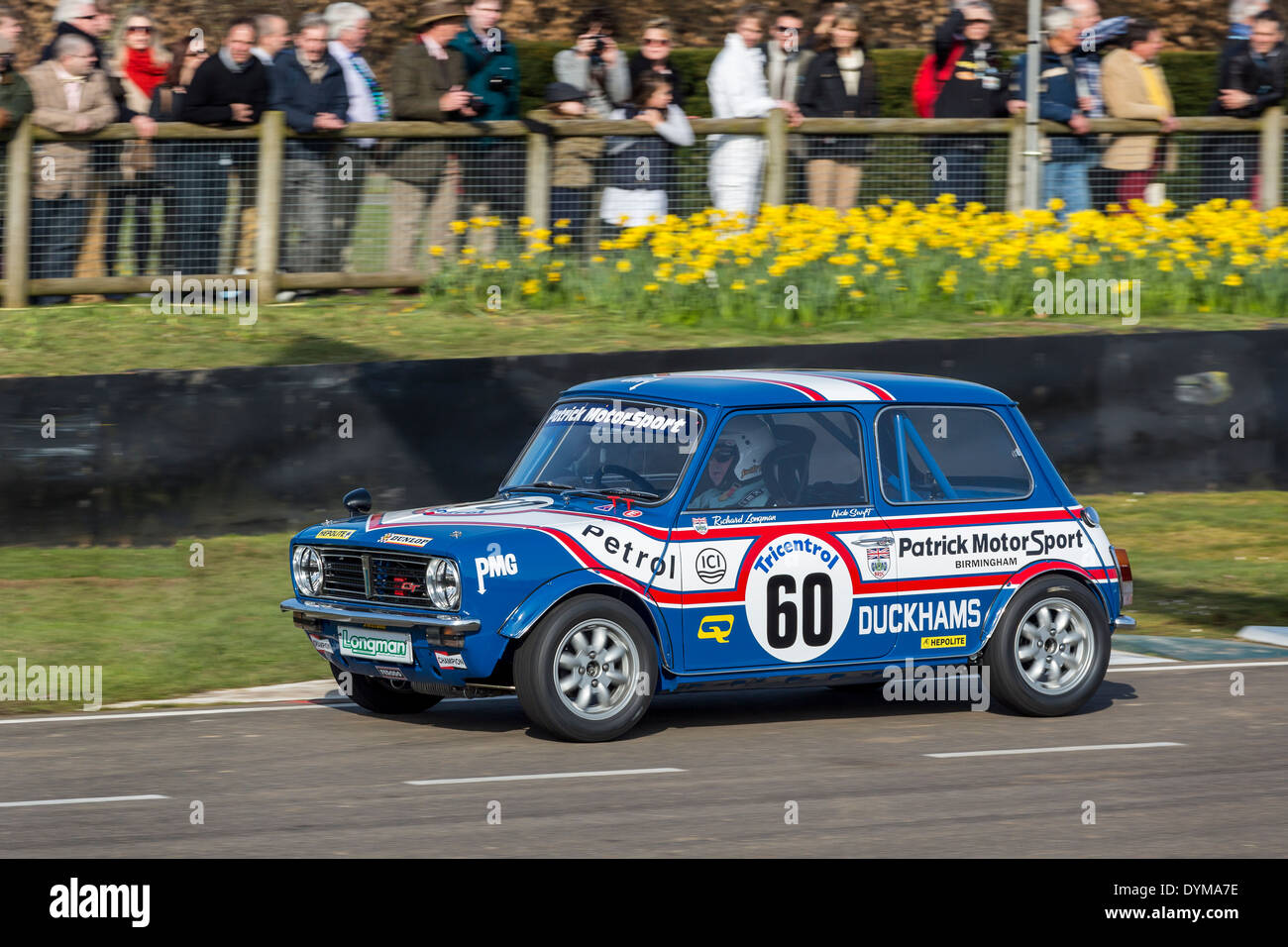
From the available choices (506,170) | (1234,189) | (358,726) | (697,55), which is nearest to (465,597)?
(358,726)

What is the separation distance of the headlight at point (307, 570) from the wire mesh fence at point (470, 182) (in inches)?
270

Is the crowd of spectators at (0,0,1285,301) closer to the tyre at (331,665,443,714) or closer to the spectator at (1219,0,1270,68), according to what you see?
the spectator at (1219,0,1270,68)

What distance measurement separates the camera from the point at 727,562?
9.34 meters

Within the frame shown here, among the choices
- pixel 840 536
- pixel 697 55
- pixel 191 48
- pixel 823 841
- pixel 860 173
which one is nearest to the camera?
pixel 823 841

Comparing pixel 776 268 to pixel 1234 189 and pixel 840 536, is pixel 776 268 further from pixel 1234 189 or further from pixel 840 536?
pixel 840 536

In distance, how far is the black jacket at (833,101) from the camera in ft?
59.5

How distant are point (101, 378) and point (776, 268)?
616cm

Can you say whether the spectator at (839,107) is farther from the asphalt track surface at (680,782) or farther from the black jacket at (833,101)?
the asphalt track surface at (680,782)

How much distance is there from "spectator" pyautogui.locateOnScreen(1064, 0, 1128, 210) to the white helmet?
1033cm

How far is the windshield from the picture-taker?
9.55 m

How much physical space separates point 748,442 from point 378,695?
2.15 meters

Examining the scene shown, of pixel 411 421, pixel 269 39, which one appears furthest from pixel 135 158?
pixel 411 421

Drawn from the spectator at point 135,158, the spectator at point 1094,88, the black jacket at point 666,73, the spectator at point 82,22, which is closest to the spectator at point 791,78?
the black jacket at point 666,73

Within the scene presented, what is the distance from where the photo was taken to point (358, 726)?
967 centimetres
